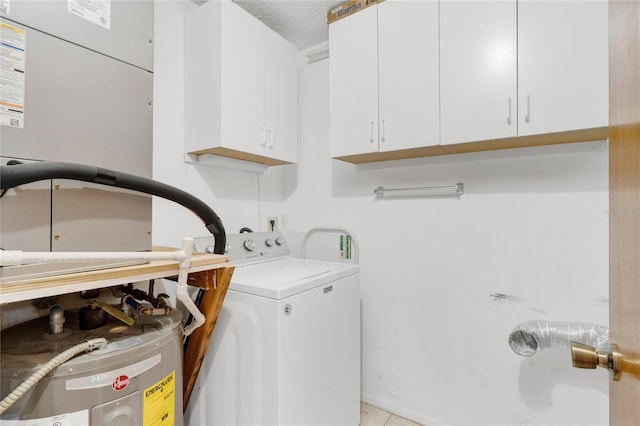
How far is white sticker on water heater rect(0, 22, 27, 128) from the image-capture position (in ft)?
2.61

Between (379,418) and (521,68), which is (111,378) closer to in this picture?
(379,418)

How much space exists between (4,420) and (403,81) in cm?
194

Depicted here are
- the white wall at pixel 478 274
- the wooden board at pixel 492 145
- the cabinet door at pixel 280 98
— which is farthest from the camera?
the cabinet door at pixel 280 98

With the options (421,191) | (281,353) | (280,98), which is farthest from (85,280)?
(421,191)

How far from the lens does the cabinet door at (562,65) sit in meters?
1.24

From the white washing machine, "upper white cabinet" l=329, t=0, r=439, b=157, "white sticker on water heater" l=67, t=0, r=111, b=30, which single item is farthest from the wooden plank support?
"upper white cabinet" l=329, t=0, r=439, b=157

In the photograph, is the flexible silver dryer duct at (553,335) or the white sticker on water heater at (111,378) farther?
the flexible silver dryer duct at (553,335)

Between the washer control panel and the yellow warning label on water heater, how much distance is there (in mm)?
683

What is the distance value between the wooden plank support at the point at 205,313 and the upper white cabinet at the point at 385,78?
3.34 feet

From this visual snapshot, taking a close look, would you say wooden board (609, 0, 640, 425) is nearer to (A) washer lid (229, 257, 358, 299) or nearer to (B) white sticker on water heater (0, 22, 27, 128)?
(A) washer lid (229, 257, 358, 299)

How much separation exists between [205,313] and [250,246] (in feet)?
2.12

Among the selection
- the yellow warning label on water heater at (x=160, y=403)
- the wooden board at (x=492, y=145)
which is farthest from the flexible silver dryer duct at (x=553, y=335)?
the yellow warning label on water heater at (x=160, y=403)

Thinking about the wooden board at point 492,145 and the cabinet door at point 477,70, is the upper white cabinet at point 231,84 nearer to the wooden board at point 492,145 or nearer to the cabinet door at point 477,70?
the wooden board at point 492,145

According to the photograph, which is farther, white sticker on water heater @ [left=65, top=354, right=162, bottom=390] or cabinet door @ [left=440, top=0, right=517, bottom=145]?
cabinet door @ [left=440, top=0, right=517, bottom=145]
